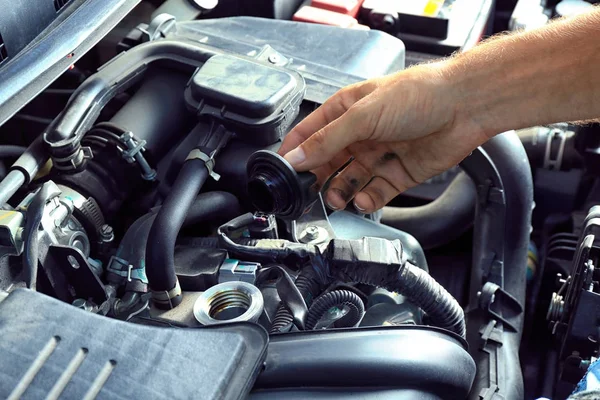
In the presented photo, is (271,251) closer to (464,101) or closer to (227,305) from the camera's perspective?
(227,305)

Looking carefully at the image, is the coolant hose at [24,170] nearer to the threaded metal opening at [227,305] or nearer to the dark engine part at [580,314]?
the threaded metal opening at [227,305]

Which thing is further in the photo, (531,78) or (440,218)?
(440,218)

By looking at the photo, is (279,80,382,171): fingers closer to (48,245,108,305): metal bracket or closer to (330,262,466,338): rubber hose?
(330,262,466,338): rubber hose

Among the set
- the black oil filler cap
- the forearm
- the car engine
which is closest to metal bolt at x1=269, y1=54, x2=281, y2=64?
the car engine

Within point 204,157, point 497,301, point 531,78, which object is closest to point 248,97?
point 204,157

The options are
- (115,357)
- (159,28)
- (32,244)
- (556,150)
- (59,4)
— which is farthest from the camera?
(556,150)

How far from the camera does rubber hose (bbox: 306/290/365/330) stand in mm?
992

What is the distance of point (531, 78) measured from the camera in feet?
3.70

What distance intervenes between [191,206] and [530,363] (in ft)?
2.66

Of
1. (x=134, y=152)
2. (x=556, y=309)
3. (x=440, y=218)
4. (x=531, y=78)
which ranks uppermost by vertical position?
(x=531, y=78)

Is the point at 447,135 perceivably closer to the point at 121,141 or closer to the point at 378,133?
the point at 378,133

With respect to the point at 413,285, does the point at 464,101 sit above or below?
above

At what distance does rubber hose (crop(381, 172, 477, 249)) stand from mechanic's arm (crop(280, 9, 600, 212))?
396 millimetres

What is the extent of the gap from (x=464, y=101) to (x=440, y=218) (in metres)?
0.51
